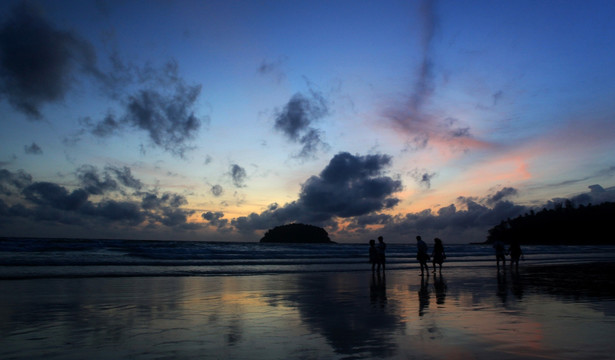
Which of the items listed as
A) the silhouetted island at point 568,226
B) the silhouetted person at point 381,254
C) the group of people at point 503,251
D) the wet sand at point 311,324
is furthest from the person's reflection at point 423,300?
the silhouetted island at point 568,226

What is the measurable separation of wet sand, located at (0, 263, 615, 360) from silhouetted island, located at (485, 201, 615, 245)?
14234 centimetres

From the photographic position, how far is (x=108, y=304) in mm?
11930

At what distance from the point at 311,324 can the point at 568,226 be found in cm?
18024

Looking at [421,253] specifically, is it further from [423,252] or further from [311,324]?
[311,324]

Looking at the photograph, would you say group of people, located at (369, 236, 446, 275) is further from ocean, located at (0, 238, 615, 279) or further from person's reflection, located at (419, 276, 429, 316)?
person's reflection, located at (419, 276, 429, 316)

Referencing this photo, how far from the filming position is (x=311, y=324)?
8.77 m

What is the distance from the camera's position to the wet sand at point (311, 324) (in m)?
6.49

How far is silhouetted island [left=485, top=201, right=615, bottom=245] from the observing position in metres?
145

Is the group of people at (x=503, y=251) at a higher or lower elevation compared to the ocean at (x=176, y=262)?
higher

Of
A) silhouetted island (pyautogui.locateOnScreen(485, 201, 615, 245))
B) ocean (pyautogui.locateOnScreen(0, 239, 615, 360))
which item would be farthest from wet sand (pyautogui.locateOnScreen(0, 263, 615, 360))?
silhouetted island (pyautogui.locateOnScreen(485, 201, 615, 245))

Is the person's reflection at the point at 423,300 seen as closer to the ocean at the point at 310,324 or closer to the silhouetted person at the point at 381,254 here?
the ocean at the point at 310,324

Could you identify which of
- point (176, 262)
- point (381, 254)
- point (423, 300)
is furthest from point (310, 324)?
point (176, 262)

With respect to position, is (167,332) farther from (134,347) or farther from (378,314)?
(378,314)

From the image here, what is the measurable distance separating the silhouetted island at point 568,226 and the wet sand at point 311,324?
5604 inches
